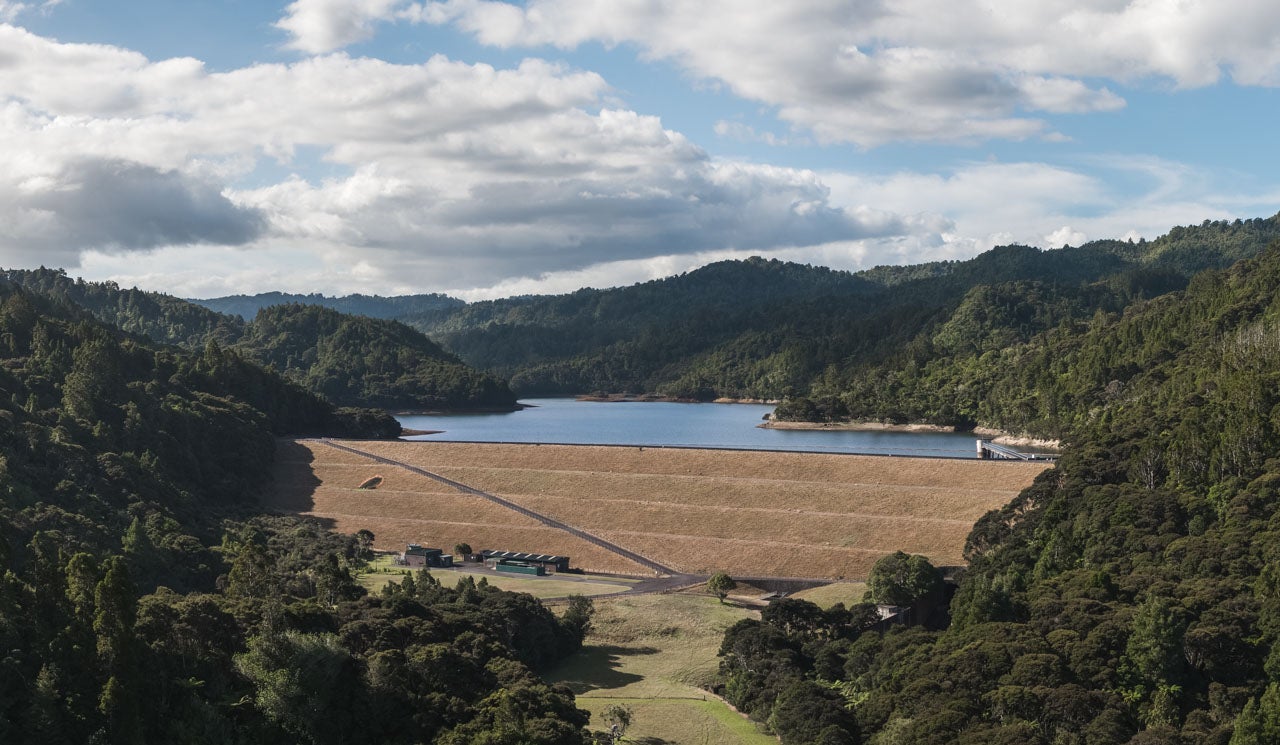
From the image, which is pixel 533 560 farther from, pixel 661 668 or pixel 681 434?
pixel 681 434

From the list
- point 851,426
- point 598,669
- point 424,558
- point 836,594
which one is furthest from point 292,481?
point 851,426

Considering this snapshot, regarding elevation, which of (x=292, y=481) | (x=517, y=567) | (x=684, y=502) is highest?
(x=684, y=502)

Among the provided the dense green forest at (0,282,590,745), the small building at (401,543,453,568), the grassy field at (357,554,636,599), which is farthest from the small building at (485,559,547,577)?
the dense green forest at (0,282,590,745)

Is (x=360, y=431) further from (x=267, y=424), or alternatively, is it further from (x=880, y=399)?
(x=880, y=399)

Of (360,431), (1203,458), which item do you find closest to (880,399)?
(360,431)

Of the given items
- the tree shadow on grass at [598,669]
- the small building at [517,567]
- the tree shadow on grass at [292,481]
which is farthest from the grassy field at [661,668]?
the tree shadow on grass at [292,481]

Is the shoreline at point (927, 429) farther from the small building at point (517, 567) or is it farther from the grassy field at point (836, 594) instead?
the small building at point (517, 567)

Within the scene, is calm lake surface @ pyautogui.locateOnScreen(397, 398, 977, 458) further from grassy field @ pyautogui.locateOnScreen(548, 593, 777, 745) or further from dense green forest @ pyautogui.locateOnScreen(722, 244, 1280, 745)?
grassy field @ pyautogui.locateOnScreen(548, 593, 777, 745)
